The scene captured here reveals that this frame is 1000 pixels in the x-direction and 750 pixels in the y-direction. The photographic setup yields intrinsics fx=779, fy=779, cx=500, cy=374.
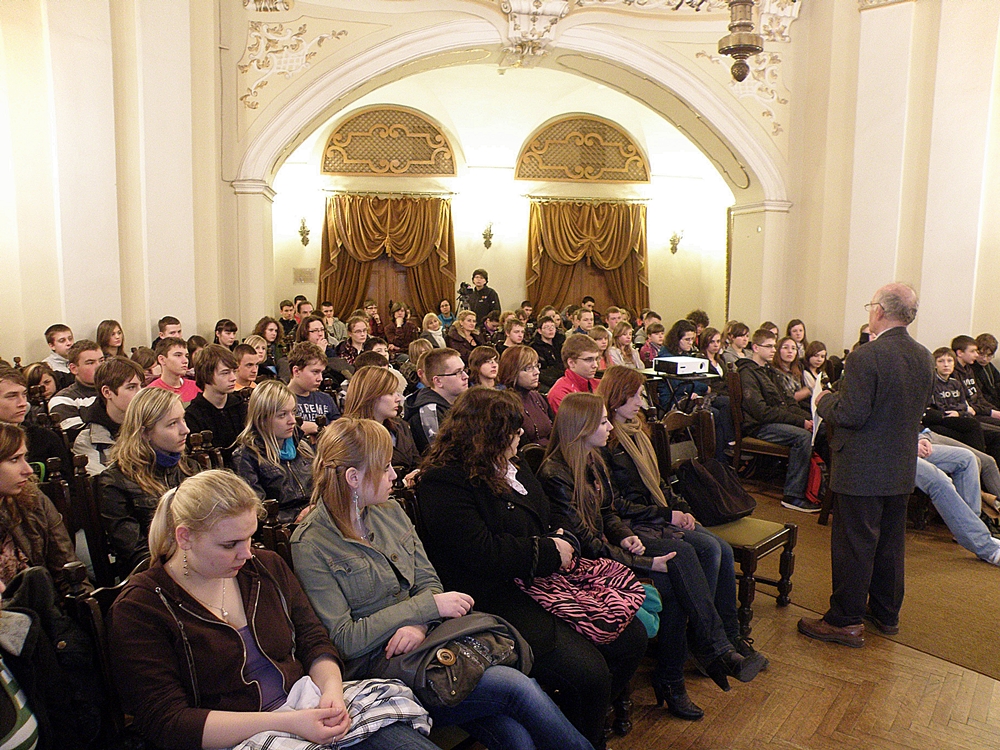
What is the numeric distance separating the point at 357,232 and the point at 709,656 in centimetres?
990

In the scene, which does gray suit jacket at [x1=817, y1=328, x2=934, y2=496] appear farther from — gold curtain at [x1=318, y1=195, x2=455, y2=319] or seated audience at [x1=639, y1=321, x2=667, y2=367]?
gold curtain at [x1=318, y1=195, x2=455, y2=319]

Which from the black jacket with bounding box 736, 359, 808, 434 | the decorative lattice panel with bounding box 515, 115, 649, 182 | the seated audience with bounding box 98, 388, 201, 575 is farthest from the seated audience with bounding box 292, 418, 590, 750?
the decorative lattice panel with bounding box 515, 115, 649, 182

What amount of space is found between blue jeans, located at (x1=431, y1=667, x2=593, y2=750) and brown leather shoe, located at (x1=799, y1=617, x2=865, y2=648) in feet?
5.67

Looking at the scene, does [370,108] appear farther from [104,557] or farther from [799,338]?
[104,557]

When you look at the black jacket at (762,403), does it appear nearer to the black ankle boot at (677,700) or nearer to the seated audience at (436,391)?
the seated audience at (436,391)

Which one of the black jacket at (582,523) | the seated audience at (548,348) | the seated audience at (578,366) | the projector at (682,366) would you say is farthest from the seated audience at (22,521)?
the seated audience at (548,348)

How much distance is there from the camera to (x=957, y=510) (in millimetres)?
4316

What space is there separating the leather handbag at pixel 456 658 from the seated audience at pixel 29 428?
1.99m

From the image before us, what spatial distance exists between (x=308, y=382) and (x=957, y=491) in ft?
12.1

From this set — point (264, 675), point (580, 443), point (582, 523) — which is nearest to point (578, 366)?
point (580, 443)

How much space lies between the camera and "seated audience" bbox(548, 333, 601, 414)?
436 centimetres

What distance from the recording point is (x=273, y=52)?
23.1 feet

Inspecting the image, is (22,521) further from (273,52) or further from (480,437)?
(273,52)

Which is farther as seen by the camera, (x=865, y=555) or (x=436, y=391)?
(x=436, y=391)
